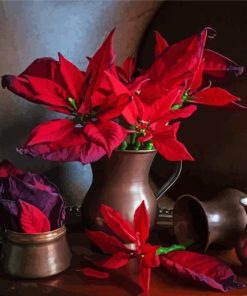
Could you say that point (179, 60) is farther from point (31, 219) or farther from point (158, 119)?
A: point (31, 219)

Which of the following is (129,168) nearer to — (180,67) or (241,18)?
(180,67)

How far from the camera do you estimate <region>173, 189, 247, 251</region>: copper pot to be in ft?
2.46

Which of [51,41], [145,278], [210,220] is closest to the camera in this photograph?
[145,278]

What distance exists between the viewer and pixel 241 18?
93cm

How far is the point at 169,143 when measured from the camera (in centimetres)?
68

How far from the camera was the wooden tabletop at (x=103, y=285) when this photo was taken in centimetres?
64

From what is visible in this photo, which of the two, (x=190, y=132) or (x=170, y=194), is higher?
(x=190, y=132)

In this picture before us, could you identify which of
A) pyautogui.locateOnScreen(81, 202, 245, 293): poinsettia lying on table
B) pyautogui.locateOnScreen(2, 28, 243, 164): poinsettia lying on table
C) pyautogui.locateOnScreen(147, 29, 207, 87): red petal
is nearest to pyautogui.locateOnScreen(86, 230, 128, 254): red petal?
pyautogui.locateOnScreen(81, 202, 245, 293): poinsettia lying on table

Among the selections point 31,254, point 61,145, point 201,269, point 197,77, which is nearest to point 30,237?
point 31,254

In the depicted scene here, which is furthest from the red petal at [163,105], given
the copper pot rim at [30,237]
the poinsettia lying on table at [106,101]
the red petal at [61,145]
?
the copper pot rim at [30,237]

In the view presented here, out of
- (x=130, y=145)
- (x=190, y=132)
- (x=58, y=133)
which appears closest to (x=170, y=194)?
(x=190, y=132)

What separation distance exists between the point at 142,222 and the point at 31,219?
0.48 ft

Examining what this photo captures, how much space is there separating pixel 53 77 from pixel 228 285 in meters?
0.36

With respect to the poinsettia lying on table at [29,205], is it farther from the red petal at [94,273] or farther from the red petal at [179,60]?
the red petal at [179,60]
